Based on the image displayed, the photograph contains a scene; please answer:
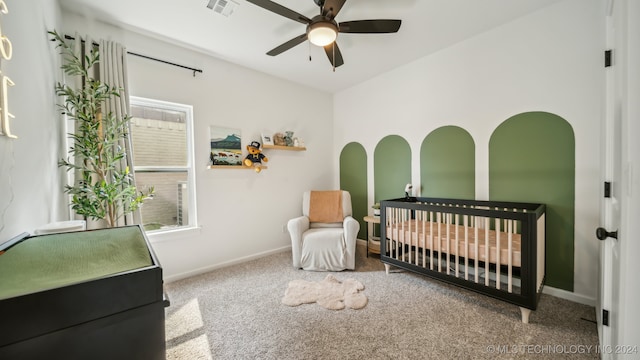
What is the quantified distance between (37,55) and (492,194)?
3781mm

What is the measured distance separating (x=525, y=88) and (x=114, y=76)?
383cm

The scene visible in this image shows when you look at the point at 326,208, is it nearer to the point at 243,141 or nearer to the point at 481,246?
the point at 243,141

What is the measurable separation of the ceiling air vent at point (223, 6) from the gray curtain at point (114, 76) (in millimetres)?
1005

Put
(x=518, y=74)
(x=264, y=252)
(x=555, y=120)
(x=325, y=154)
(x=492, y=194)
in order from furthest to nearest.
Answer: (x=325, y=154) → (x=264, y=252) → (x=492, y=194) → (x=518, y=74) → (x=555, y=120)

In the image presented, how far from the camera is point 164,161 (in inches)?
105

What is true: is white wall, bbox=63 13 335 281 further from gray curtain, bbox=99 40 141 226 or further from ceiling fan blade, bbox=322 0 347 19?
ceiling fan blade, bbox=322 0 347 19

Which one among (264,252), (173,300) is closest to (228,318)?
(173,300)

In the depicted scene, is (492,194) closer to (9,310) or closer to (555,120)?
(555,120)

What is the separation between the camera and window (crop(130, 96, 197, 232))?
2537mm

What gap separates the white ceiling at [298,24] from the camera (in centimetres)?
203

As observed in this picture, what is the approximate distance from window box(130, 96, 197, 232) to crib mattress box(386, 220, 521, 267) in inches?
94.1

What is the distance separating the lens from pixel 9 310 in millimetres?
502

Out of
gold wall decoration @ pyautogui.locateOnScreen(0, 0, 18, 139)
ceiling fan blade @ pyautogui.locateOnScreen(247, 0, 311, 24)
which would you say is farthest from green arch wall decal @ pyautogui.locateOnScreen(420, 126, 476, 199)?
gold wall decoration @ pyautogui.locateOnScreen(0, 0, 18, 139)

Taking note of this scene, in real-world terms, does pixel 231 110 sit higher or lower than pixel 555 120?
higher
